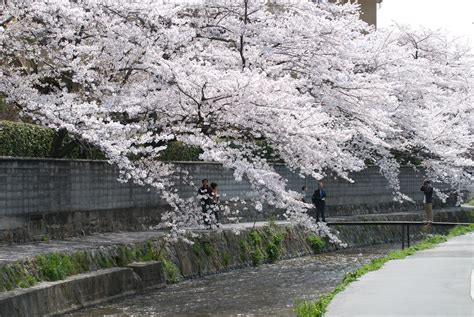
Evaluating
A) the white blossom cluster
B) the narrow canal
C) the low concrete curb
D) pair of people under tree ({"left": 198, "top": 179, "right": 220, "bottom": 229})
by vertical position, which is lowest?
the narrow canal

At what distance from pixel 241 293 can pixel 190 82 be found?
15.4 feet

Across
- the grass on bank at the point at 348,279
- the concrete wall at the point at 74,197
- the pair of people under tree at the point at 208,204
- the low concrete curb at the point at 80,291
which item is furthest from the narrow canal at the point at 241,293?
the concrete wall at the point at 74,197

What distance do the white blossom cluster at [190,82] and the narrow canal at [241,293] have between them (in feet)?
5.40

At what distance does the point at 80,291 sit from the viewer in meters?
17.0

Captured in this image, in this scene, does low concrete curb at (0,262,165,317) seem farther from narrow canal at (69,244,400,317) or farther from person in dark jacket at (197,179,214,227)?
person in dark jacket at (197,179,214,227)

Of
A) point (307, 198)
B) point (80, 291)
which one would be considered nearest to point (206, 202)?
point (80, 291)

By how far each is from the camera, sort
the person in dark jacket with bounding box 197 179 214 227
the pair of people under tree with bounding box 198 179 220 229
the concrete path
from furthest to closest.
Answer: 1. the pair of people under tree with bounding box 198 179 220 229
2. the person in dark jacket with bounding box 197 179 214 227
3. the concrete path

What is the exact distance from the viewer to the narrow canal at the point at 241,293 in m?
17.2

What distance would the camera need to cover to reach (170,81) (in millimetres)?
20719

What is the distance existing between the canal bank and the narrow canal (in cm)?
35

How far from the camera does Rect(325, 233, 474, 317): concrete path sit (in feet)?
39.5

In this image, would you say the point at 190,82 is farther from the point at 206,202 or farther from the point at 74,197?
the point at 206,202

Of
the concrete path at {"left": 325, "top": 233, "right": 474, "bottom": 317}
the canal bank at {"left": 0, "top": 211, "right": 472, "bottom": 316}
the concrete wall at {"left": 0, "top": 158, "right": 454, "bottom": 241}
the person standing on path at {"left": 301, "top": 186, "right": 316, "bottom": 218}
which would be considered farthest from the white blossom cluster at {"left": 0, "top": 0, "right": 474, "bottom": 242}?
the person standing on path at {"left": 301, "top": 186, "right": 316, "bottom": 218}

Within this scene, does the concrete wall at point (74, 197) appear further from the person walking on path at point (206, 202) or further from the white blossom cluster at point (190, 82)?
the person walking on path at point (206, 202)
